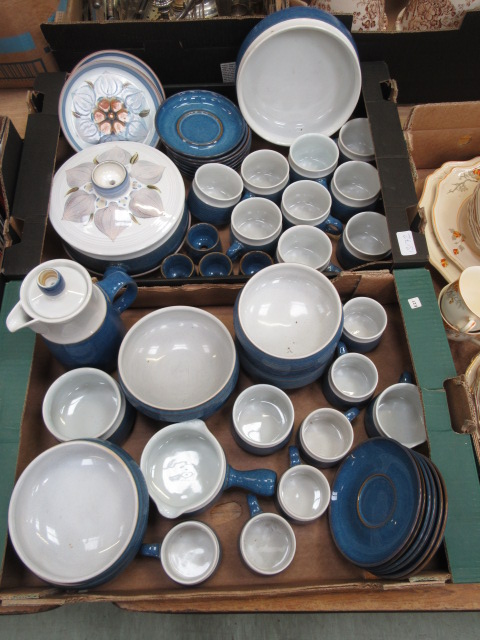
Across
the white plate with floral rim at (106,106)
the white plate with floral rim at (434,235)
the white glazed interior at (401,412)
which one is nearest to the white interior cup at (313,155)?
the white plate with floral rim at (434,235)

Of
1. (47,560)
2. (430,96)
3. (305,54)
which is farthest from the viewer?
(430,96)

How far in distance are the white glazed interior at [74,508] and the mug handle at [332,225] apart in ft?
2.36

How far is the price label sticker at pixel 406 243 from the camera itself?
38.9 inches

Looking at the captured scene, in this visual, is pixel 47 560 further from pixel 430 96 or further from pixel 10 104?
pixel 430 96

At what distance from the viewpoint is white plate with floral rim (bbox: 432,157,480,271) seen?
1.14m

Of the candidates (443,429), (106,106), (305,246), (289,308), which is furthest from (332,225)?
(106,106)

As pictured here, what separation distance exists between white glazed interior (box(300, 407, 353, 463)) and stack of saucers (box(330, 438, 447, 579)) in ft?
0.22

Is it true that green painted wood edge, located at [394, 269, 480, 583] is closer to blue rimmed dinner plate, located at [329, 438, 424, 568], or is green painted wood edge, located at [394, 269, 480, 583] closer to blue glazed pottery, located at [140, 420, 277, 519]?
blue rimmed dinner plate, located at [329, 438, 424, 568]

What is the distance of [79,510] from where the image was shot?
0.81m

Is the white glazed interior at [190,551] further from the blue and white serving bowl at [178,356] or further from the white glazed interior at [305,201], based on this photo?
the white glazed interior at [305,201]

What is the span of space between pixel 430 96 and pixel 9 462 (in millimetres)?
1467

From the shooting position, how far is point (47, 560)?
765 millimetres

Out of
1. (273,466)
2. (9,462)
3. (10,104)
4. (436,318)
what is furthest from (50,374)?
(10,104)

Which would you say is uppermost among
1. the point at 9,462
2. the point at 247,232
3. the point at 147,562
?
the point at 247,232
